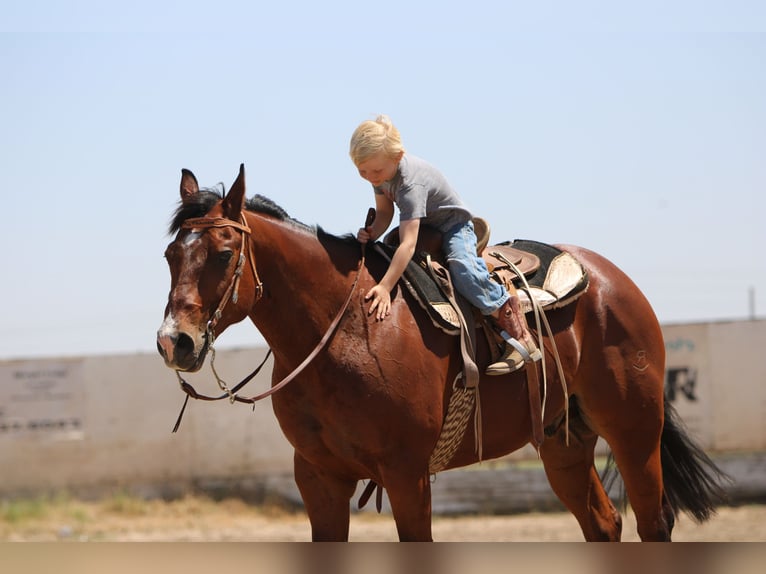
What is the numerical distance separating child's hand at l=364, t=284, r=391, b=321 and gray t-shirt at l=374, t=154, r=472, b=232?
14.9 inches

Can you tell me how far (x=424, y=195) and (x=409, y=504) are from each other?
1.46 m

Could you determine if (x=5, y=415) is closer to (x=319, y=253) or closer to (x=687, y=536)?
(x=687, y=536)

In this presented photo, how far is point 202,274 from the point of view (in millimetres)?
4137

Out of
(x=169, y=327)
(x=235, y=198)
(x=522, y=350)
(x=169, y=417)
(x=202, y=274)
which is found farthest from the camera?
(x=169, y=417)

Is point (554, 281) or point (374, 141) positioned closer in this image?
point (374, 141)

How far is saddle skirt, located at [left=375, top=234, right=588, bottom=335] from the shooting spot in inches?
184

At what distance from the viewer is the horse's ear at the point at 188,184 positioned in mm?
4512

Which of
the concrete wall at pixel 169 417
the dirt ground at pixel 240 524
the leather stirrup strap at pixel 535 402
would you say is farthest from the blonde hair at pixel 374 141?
the concrete wall at pixel 169 417

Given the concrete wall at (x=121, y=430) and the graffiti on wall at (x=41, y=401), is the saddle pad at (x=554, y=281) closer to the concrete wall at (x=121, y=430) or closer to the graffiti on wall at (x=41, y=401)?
the concrete wall at (x=121, y=430)

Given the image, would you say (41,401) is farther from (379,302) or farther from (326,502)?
(379,302)

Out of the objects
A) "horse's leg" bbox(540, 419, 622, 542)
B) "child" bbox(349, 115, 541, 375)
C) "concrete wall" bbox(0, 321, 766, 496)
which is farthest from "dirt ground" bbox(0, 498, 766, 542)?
"child" bbox(349, 115, 541, 375)

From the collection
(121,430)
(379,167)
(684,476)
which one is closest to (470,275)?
(379,167)

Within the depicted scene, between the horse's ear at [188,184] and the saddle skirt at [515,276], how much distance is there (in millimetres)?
959

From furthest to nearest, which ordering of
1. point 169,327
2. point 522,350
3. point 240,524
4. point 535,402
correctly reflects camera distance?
point 240,524 < point 535,402 < point 522,350 < point 169,327
